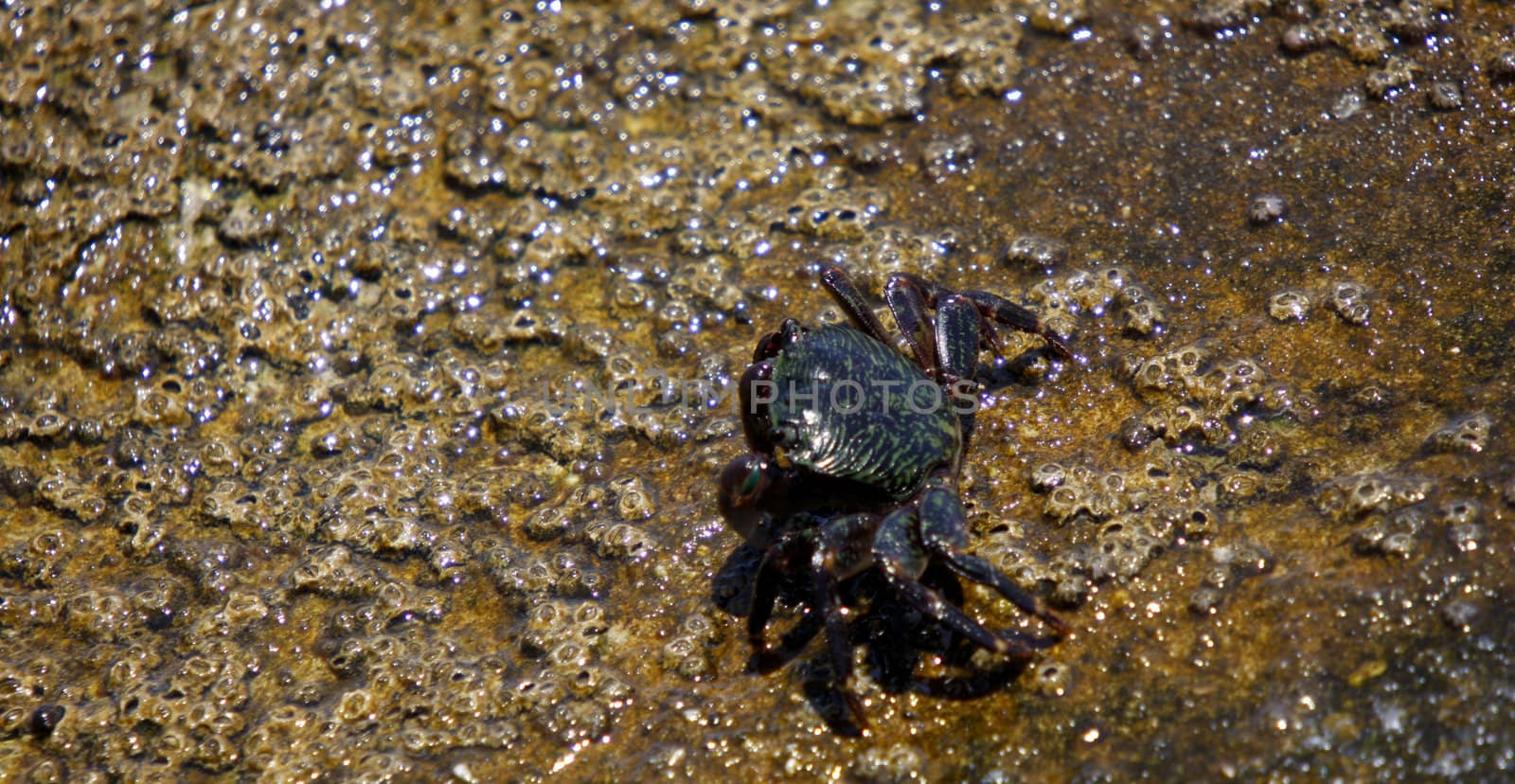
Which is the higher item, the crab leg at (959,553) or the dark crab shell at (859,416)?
the dark crab shell at (859,416)

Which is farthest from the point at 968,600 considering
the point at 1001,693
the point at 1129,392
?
the point at 1129,392

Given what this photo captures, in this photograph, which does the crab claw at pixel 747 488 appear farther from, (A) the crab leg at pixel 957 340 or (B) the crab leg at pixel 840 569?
(A) the crab leg at pixel 957 340

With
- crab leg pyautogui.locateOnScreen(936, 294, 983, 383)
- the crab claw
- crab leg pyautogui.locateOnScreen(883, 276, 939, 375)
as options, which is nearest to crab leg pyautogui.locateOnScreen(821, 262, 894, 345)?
crab leg pyautogui.locateOnScreen(883, 276, 939, 375)

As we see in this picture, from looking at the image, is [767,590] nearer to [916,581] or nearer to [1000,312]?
[916,581]

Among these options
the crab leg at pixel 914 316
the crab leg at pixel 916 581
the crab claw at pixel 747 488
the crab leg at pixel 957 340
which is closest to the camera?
the crab leg at pixel 916 581

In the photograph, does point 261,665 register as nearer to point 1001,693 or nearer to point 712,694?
point 712,694

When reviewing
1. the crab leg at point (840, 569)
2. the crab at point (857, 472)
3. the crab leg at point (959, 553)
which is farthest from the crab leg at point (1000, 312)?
the crab leg at point (840, 569)
